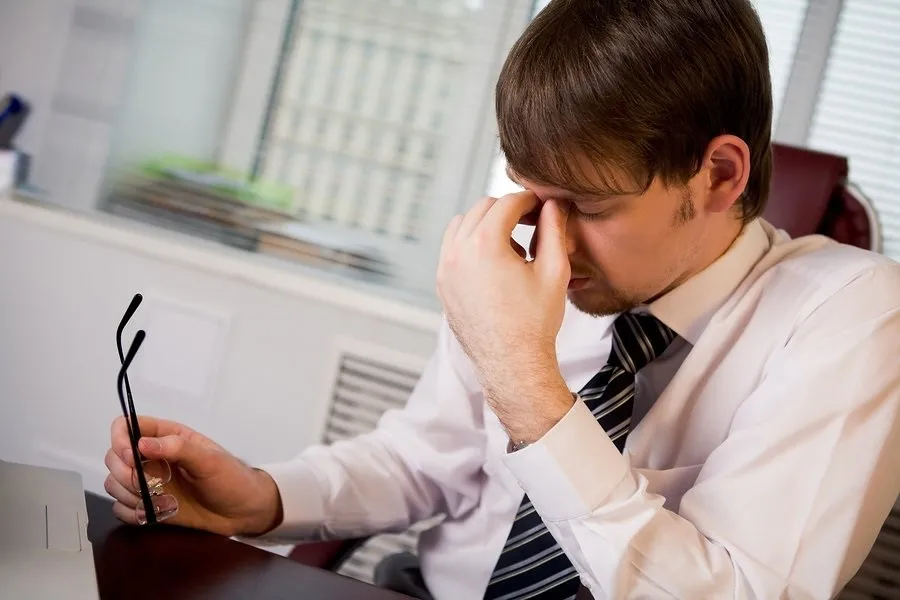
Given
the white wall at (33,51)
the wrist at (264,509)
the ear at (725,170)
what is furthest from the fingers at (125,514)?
the white wall at (33,51)

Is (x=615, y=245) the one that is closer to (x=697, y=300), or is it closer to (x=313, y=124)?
(x=697, y=300)

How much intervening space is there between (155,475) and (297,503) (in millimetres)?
220

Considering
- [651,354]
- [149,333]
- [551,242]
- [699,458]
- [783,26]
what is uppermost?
[783,26]

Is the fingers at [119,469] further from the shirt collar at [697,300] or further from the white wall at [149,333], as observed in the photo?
the white wall at [149,333]

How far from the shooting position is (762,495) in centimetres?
90

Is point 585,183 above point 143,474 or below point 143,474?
above

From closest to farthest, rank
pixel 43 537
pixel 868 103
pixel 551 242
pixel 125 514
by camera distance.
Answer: pixel 43 537, pixel 125 514, pixel 551 242, pixel 868 103

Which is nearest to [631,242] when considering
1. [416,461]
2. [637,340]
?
[637,340]

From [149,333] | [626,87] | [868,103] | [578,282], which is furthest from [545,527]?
[868,103]

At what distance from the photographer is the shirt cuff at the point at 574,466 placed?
0.88 meters

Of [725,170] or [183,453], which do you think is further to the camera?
[725,170]

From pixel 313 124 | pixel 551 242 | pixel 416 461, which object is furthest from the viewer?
pixel 313 124

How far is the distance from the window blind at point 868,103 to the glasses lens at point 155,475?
165 centimetres

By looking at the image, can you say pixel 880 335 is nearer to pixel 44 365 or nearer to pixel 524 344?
pixel 524 344
